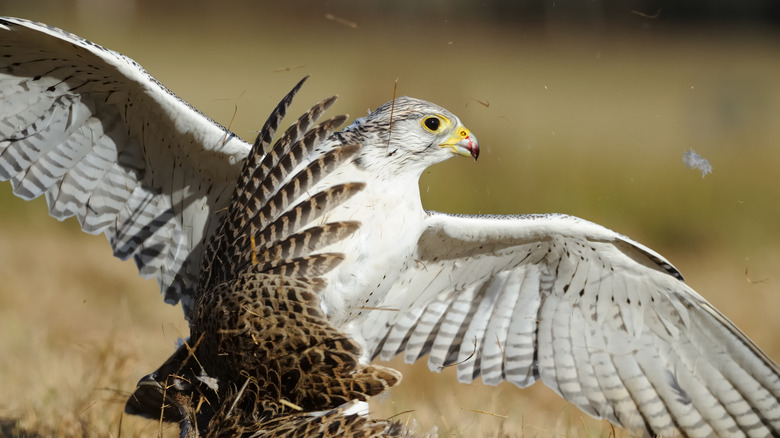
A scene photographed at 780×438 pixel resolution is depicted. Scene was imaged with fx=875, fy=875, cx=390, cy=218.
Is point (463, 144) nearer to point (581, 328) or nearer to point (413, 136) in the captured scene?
point (413, 136)

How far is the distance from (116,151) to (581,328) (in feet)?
8.39

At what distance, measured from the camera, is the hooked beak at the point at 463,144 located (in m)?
4.02

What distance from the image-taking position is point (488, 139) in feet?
41.8

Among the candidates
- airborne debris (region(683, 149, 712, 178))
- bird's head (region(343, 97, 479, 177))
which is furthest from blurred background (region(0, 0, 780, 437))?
airborne debris (region(683, 149, 712, 178))

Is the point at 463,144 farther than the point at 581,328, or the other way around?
the point at 581,328

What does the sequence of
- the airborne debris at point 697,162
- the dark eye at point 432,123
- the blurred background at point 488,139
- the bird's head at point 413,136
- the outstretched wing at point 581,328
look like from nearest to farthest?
1. the bird's head at point 413,136
2. the dark eye at point 432,123
3. the outstretched wing at point 581,328
4. the airborne debris at point 697,162
5. the blurred background at point 488,139

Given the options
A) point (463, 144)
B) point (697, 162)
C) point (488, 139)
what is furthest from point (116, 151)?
point (488, 139)

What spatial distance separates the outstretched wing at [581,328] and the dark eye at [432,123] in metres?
0.42

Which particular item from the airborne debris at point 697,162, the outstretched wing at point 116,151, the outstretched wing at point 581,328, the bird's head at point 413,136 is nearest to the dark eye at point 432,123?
the bird's head at point 413,136

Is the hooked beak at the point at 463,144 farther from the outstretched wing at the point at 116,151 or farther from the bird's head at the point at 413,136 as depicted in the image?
the outstretched wing at the point at 116,151

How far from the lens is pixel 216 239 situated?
3695mm

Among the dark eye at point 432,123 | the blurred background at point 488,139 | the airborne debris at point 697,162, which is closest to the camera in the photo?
the dark eye at point 432,123

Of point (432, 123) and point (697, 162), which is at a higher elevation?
point (697, 162)

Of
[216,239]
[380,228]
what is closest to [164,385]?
[216,239]
